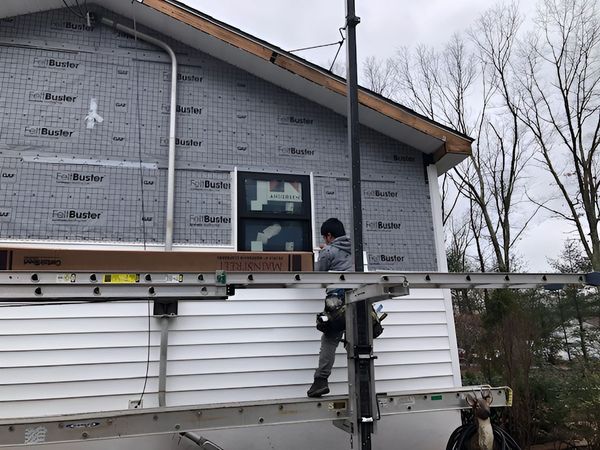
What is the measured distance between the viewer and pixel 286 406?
3.57 metres

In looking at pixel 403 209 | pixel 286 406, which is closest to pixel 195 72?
pixel 403 209

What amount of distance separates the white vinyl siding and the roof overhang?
6.99 ft

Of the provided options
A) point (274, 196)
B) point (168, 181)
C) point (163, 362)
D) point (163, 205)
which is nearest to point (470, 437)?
point (163, 362)

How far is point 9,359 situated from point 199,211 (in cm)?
229

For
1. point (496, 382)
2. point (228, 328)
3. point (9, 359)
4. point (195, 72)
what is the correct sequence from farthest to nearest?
1. point (496, 382)
2. point (195, 72)
3. point (228, 328)
4. point (9, 359)

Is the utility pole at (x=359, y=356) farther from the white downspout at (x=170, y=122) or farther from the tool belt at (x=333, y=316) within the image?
the white downspout at (x=170, y=122)

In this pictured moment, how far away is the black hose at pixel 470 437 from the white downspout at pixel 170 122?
3.39 m

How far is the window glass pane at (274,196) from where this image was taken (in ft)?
17.6

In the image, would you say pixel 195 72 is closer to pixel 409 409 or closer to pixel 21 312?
pixel 21 312

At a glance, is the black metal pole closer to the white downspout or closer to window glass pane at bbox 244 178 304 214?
window glass pane at bbox 244 178 304 214

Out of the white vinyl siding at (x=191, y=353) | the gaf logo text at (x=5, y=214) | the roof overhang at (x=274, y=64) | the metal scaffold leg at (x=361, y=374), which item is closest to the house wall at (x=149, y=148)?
the gaf logo text at (x=5, y=214)

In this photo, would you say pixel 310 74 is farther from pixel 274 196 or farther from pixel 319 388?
pixel 319 388

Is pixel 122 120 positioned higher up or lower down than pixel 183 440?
higher up

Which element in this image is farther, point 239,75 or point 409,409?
point 239,75
